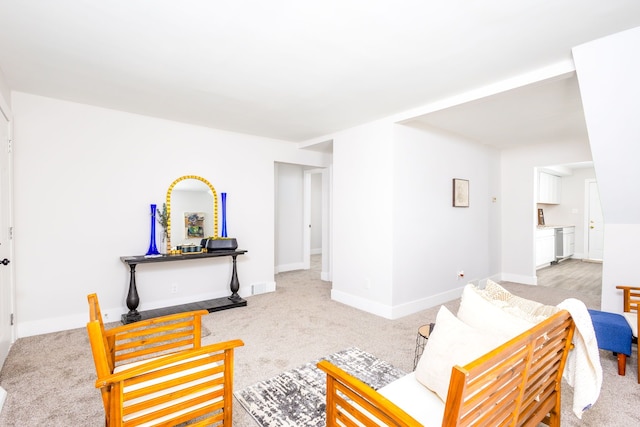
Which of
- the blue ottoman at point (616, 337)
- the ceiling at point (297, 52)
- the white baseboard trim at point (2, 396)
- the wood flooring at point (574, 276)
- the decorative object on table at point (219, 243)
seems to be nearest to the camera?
the ceiling at point (297, 52)

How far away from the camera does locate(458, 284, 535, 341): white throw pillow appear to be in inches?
53.6

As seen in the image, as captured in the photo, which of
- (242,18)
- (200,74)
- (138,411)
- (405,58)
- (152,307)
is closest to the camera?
(138,411)

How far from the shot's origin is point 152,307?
12.6 feet

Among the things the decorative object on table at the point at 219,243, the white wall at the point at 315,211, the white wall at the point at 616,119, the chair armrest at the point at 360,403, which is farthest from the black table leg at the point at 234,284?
the white wall at the point at 315,211

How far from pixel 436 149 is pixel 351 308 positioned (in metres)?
2.36

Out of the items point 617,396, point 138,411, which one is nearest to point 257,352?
point 138,411

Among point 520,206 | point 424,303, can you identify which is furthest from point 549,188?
point 424,303

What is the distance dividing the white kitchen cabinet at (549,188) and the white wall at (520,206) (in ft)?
6.31

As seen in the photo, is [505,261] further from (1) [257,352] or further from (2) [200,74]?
(2) [200,74]

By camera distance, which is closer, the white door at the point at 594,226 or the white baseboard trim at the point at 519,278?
the white baseboard trim at the point at 519,278

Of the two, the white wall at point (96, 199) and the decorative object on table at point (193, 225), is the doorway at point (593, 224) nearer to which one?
the white wall at point (96, 199)

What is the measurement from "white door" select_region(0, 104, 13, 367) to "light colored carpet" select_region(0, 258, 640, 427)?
21 cm

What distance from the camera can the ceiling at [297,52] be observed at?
5.73ft

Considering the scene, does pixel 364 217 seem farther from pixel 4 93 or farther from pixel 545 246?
pixel 545 246
